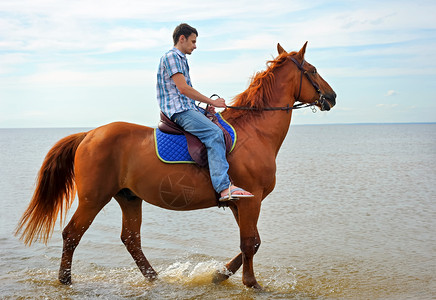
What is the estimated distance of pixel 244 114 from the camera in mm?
5980

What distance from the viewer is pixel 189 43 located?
5.54 meters

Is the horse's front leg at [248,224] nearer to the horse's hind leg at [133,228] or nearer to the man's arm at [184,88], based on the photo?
the man's arm at [184,88]

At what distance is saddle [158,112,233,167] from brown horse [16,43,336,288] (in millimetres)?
125

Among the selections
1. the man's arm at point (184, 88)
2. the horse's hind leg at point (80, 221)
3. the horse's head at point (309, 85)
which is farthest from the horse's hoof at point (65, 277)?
the horse's head at point (309, 85)

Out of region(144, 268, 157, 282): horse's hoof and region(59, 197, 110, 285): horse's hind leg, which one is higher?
region(59, 197, 110, 285): horse's hind leg

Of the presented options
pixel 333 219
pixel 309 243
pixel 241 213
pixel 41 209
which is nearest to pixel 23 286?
pixel 41 209

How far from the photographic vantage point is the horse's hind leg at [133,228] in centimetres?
626

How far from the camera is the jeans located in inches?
210

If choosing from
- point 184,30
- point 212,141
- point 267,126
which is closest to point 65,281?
point 212,141

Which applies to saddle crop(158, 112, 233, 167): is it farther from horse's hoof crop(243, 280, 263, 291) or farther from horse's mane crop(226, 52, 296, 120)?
horse's hoof crop(243, 280, 263, 291)

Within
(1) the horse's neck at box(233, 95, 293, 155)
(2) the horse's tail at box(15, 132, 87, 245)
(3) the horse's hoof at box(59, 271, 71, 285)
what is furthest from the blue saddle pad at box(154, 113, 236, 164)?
(3) the horse's hoof at box(59, 271, 71, 285)

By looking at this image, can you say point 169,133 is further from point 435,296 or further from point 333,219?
point 333,219

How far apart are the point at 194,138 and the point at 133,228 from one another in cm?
168

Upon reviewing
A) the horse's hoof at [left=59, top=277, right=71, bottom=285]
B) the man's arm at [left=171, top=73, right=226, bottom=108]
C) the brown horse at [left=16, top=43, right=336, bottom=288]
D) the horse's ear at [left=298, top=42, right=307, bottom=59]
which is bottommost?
the horse's hoof at [left=59, top=277, right=71, bottom=285]
